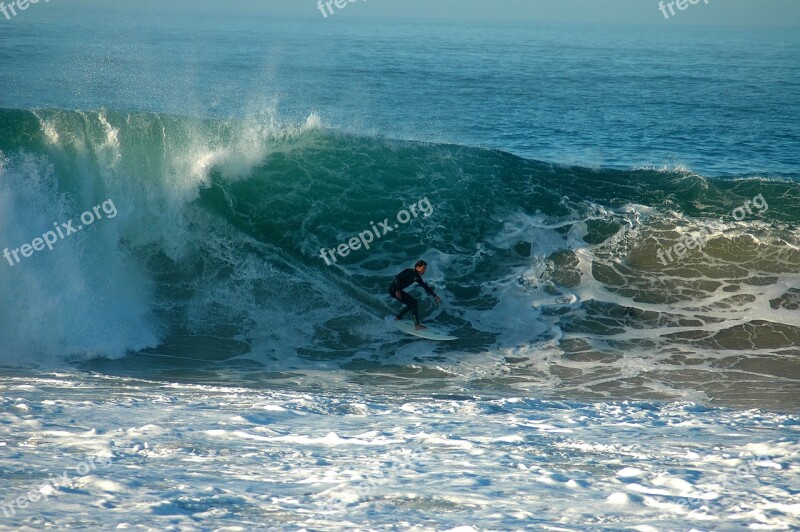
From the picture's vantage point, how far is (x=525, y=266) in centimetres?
1412

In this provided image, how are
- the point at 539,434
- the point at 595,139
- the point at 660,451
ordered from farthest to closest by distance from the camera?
the point at 595,139
the point at 539,434
the point at 660,451

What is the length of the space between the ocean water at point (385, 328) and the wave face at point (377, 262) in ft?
0.16

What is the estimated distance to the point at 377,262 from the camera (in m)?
14.3

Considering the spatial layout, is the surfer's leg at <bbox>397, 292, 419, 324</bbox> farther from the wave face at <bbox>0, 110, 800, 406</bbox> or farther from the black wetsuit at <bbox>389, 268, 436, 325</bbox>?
the wave face at <bbox>0, 110, 800, 406</bbox>

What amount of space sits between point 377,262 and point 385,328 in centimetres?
230

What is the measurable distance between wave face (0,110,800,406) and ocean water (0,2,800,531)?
5 cm

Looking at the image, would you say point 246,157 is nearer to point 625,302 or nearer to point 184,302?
point 184,302

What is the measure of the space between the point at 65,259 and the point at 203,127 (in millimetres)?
4744

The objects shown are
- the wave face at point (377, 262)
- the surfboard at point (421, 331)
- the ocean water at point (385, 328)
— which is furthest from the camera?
the surfboard at point (421, 331)

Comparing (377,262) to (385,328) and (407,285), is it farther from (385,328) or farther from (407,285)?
(407,285)

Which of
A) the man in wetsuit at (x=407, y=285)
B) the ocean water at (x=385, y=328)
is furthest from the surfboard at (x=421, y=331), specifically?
the ocean water at (x=385, y=328)

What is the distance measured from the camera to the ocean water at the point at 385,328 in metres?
5.54

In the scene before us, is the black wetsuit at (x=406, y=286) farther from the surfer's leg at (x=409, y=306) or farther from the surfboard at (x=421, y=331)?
the surfboard at (x=421, y=331)

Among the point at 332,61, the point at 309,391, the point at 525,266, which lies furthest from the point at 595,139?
the point at 332,61
